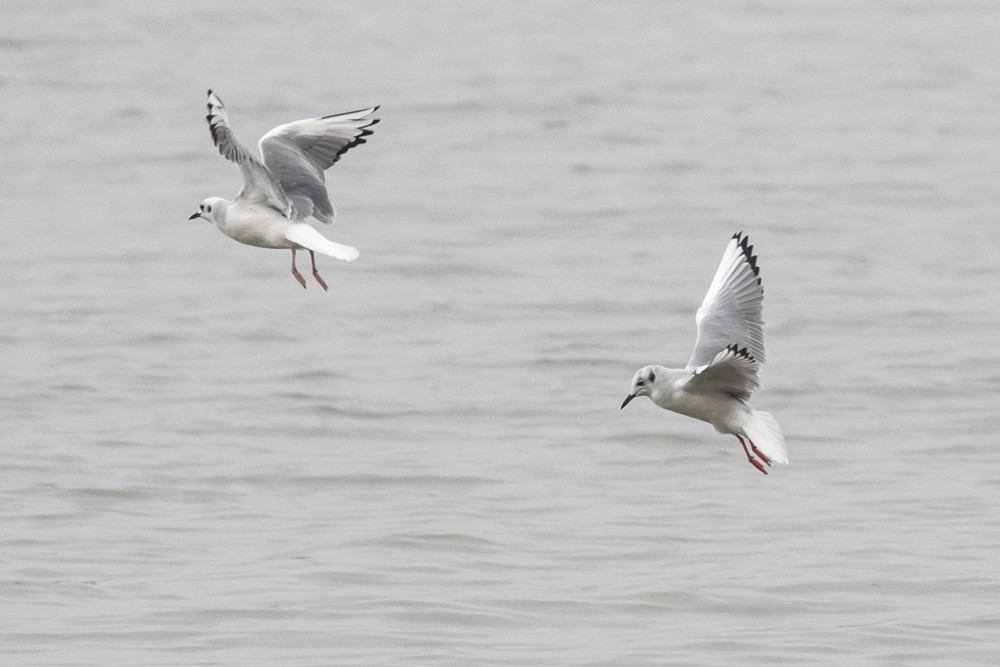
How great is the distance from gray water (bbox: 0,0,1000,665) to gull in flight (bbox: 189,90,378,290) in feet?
7.83

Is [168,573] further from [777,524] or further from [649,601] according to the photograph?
[777,524]

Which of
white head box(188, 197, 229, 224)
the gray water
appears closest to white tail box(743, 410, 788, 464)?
the gray water

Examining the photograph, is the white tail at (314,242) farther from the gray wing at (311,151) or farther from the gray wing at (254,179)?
the gray wing at (311,151)

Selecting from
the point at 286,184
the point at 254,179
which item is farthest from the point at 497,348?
the point at 254,179

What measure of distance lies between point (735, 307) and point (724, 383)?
36.2 inches

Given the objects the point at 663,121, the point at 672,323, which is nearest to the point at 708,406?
the point at 672,323

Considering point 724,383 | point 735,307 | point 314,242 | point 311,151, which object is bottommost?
point 724,383

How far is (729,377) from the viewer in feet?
30.9

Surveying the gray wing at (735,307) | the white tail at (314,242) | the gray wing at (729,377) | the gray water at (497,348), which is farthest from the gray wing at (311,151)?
the gray water at (497,348)

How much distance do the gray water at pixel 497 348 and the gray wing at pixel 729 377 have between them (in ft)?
6.41

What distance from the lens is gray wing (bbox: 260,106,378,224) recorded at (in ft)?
33.3

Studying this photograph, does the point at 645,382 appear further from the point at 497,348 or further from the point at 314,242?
the point at 497,348

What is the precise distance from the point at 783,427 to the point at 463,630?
4.63 meters

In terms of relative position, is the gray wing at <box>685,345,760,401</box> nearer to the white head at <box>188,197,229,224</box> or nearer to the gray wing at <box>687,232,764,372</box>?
the gray wing at <box>687,232,764,372</box>
